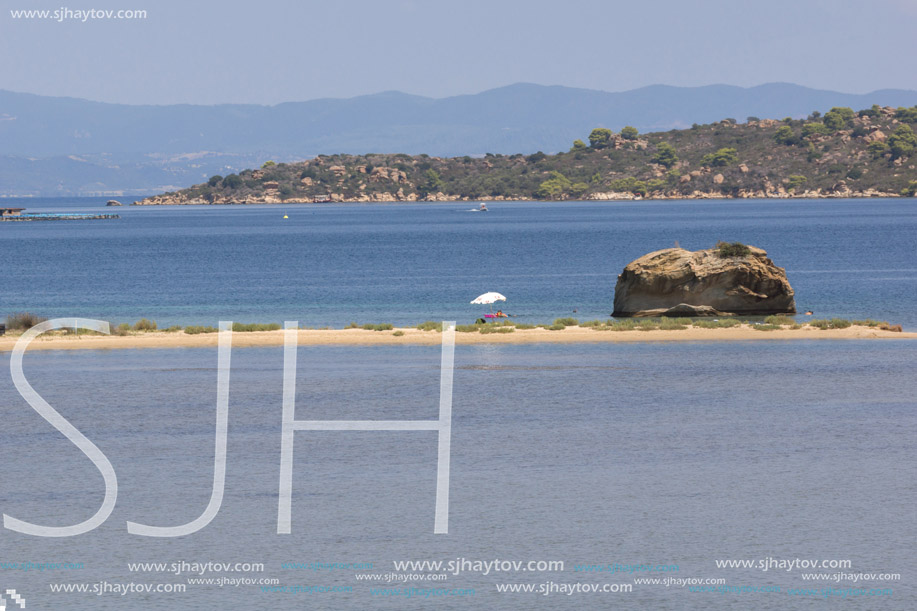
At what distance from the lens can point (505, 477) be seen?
83.5 ft

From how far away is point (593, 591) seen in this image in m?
18.5

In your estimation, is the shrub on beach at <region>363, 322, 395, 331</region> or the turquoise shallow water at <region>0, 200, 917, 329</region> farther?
the turquoise shallow water at <region>0, 200, 917, 329</region>

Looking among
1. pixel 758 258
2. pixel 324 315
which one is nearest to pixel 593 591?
pixel 758 258

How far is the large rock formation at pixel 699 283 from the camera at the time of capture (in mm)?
56562

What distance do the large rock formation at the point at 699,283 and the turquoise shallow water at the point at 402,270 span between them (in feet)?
14.2

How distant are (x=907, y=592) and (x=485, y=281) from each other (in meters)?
68.4

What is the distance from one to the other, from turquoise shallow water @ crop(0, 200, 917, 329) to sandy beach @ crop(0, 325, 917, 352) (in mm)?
6373

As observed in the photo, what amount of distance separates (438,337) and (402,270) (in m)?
48.9

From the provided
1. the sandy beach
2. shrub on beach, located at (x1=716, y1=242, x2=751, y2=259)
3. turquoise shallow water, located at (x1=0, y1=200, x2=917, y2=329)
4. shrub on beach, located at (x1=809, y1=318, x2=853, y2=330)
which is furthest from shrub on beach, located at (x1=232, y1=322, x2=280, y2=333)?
shrub on beach, located at (x1=809, y1=318, x2=853, y2=330)

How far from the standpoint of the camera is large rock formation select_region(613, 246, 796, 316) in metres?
56.6

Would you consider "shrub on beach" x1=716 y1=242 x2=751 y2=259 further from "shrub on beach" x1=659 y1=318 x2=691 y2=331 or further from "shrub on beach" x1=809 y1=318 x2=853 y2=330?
"shrub on beach" x1=809 y1=318 x2=853 y2=330

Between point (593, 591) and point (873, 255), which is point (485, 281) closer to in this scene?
point (873, 255)

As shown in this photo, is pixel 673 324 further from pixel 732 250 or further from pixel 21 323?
pixel 21 323

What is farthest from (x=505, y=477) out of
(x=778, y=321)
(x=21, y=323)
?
(x=21, y=323)
